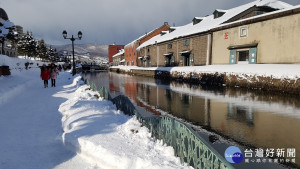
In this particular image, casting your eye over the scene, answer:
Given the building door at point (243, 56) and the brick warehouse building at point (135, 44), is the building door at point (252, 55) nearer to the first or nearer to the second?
the building door at point (243, 56)

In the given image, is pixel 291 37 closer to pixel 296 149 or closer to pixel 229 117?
pixel 229 117

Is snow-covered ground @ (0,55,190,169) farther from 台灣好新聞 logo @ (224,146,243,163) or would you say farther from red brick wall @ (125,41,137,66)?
red brick wall @ (125,41,137,66)

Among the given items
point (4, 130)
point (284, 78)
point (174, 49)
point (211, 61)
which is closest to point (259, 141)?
point (4, 130)

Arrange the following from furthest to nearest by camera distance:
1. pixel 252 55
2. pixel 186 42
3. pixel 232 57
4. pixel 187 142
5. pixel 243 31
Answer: pixel 186 42
pixel 232 57
pixel 243 31
pixel 252 55
pixel 187 142

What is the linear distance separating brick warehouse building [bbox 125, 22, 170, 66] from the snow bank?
4341 cm

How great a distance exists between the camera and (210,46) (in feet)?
72.1

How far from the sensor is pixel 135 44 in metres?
50.8

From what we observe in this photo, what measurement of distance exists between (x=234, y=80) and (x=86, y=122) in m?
13.0

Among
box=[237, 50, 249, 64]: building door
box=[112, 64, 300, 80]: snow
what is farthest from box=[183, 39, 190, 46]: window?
box=[112, 64, 300, 80]: snow

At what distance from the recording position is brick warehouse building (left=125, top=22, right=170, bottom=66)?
4578 cm

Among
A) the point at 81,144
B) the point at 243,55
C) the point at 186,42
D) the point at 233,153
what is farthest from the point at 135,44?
the point at 233,153

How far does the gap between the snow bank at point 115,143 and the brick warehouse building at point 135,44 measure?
1709 inches

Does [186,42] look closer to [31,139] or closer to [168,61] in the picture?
[168,61]

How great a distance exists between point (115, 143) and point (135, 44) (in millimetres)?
48984
